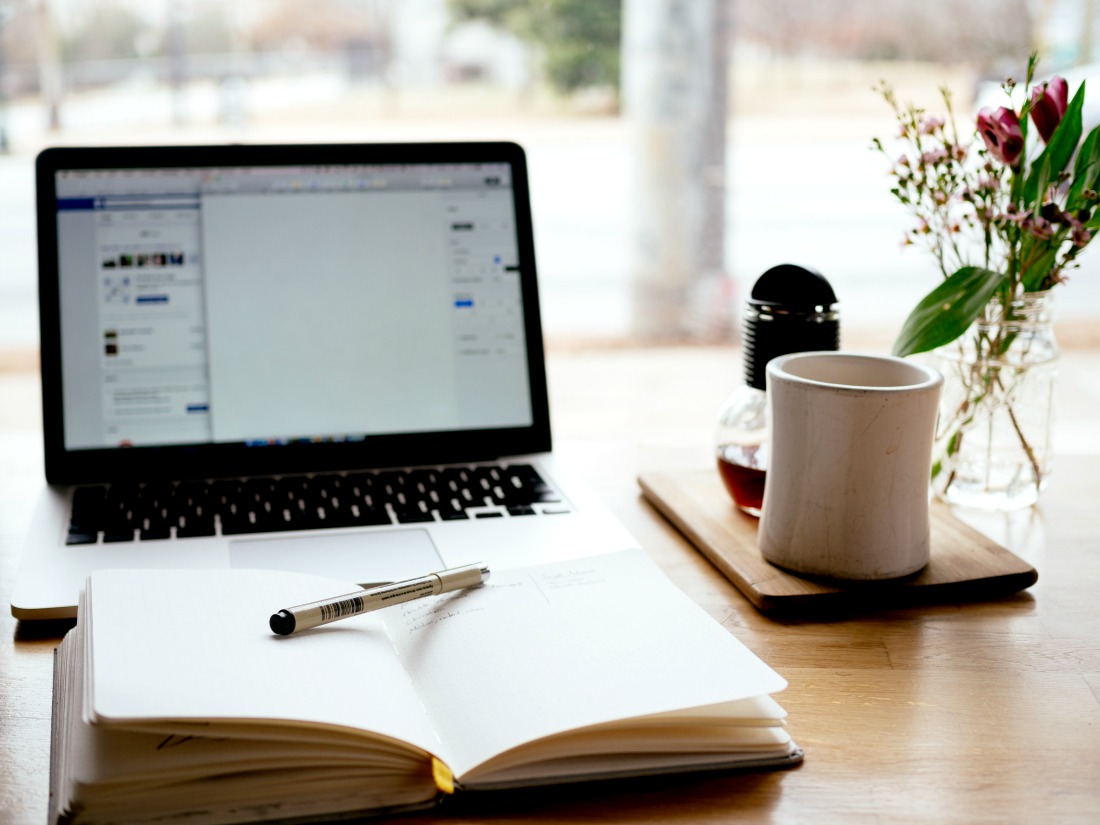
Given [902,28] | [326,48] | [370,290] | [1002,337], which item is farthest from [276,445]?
[902,28]

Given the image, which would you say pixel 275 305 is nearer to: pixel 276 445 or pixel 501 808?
pixel 276 445

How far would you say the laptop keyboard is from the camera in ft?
2.93

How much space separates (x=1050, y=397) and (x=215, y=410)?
741 millimetres

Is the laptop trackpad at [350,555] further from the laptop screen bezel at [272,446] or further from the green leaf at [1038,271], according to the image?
the green leaf at [1038,271]

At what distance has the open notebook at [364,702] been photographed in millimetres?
535

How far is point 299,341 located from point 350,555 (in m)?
0.27

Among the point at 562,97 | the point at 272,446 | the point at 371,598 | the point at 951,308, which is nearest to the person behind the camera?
the point at 371,598

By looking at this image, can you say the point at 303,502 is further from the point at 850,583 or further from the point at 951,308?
the point at 951,308

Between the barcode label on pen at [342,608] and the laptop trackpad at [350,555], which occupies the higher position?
the barcode label on pen at [342,608]

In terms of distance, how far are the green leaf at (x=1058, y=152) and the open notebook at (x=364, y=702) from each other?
0.47 m

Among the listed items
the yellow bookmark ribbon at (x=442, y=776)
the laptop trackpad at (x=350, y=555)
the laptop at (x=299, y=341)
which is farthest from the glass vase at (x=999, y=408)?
the yellow bookmark ribbon at (x=442, y=776)

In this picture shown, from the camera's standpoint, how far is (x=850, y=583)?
2.61 feet

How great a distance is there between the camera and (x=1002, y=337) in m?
0.95

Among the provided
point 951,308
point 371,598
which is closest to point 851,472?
point 951,308
